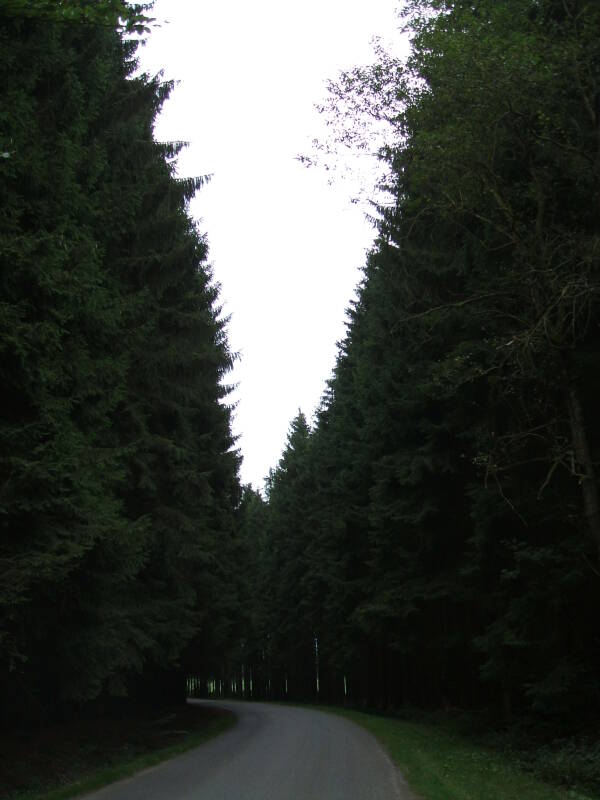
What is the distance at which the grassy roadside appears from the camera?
907cm

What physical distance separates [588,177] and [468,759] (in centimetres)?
1022

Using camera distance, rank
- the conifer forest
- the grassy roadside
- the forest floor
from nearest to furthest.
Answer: the grassy roadside
the conifer forest
the forest floor

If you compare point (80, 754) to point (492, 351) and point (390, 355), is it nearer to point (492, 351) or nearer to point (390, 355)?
point (492, 351)

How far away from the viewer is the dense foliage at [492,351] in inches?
424

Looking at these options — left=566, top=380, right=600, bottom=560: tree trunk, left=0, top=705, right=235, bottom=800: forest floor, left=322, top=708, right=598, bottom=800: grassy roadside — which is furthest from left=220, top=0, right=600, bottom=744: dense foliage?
left=0, top=705, right=235, bottom=800: forest floor

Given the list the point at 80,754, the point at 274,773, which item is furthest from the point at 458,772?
the point at 80,754

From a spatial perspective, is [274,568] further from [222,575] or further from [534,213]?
[534,213]

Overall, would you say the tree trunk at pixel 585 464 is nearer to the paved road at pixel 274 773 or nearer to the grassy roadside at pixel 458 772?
the grassy roadside at pixel 458 772

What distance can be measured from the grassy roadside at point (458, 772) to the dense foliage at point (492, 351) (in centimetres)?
156

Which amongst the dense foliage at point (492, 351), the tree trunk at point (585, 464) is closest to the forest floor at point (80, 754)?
the dense foliage at point (492, 351)

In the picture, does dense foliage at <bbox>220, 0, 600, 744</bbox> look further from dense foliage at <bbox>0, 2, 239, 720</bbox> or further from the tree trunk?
dense foliage at <bbox>0, 2, 239, 720</bbox>

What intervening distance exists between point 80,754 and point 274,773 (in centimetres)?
382

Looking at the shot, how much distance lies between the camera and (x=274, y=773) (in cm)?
1189

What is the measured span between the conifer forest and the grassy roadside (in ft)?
4.93
